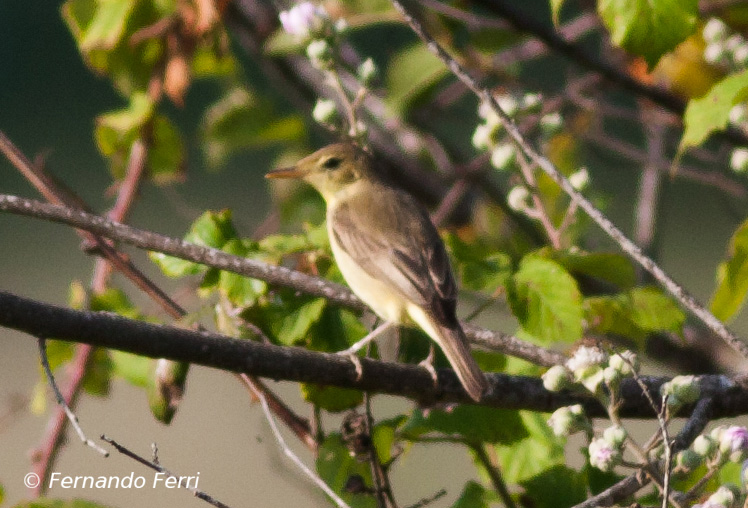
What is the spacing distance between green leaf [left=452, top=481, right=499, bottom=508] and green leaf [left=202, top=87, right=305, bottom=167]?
7.71 ft

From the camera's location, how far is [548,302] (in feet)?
8.39

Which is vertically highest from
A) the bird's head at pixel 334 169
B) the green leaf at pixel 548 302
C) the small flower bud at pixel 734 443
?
the bird's head at pixel 334 169

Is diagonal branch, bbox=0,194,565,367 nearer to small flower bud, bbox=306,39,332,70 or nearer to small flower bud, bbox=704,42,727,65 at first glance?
small flower bud, bbox=306,39,332,70

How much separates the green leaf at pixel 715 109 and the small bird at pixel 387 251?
82 cm

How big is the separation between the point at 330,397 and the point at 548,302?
2.17ft

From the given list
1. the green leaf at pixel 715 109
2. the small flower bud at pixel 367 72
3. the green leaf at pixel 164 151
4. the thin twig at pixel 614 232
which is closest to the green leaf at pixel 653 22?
the green leaf at pixel 715 109

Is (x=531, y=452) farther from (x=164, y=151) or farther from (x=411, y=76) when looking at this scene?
(x=164, y=151)

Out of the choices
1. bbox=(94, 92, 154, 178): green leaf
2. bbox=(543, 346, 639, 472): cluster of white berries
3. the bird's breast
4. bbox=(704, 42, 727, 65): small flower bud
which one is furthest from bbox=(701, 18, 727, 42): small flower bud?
bbox=(94, 92, 154, 178): green leaf

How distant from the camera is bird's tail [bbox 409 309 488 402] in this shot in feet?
7.74

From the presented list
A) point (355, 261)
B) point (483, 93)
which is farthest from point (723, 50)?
point (355, 261)

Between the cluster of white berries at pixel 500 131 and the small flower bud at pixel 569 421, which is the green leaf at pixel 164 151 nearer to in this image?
the cluster of white berries at pixel 500 131

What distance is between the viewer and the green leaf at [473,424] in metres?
2.51

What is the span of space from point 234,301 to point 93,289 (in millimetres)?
1022

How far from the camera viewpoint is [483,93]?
2.31 metres
